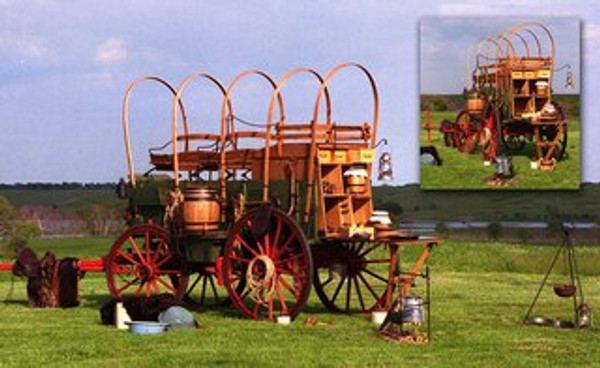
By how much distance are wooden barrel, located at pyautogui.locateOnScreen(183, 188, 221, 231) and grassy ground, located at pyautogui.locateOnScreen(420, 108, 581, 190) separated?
15043 millimetres

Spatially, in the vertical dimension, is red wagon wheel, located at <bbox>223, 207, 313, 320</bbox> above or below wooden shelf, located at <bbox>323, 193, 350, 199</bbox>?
below

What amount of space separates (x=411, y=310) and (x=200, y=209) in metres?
3.26

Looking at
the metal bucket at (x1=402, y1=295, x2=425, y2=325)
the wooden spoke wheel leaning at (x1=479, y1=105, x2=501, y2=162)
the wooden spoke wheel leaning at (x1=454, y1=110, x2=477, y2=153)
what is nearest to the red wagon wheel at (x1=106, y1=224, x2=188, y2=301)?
the metal bucket at (x1=402, y1=295, x2=425, y2=325)

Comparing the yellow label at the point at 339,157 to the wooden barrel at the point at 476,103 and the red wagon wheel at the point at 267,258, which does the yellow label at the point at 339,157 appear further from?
the wooden barrel at the point at 476,103

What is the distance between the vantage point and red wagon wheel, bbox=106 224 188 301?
15203 millimetres

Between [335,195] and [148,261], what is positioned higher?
[335,195]

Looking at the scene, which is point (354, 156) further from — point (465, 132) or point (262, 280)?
point (465, 132)

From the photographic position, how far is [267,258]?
1385 cm

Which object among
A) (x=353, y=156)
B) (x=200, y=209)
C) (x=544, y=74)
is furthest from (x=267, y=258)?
(x=544, y=74)

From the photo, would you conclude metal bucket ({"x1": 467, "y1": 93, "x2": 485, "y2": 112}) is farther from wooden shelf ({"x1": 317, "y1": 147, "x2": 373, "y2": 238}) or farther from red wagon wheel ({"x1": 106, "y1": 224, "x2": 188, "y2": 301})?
red wagon wheel ({"x1": 106, "y1": 224, "x2": 188, "y2": 301})

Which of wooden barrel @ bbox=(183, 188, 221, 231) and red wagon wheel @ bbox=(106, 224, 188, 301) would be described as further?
red wagon wheel @ bbox=(106, 224, 188, 301)

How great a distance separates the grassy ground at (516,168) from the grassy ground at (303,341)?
1168 centimetres

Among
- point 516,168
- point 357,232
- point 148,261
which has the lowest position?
point 148,261

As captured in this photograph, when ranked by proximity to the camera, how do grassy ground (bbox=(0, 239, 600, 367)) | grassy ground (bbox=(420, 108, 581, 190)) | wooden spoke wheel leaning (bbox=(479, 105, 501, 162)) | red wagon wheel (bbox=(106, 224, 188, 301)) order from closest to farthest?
grassy ground (bbox=(0, 239, 600, 367))
red wagon wheel (bbox=(106, 224, 188, 301))
wooden spoke wheel leaning (bbox=(479, 105, 501, 162))
grassy ground (bbox=(420, 108, 581, 190))
